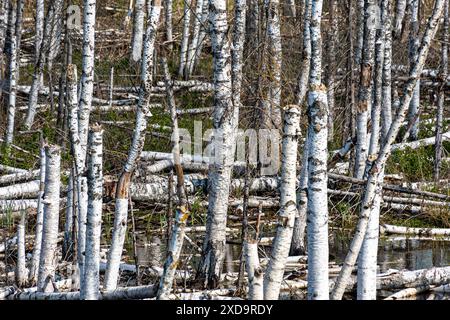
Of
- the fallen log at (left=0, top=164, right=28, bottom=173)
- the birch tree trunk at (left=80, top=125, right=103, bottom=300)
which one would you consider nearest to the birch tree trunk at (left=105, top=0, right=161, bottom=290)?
the birch tree trunk at (left=80, top=125, right=103, bottom=300)

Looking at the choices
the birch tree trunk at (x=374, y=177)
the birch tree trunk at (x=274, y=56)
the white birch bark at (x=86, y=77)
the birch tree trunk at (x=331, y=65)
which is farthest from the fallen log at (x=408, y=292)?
the birch tree trunk at (x=331, y=65)

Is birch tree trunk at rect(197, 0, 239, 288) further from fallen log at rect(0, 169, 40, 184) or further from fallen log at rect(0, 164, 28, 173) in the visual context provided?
fallen log at rect(0, 164, 28, 173)

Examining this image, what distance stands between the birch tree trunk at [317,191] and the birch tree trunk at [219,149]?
2.91 metres

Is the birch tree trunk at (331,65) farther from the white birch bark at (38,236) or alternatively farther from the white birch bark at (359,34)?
the white birch bark at (38,236)

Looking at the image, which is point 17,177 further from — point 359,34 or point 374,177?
point 374,177

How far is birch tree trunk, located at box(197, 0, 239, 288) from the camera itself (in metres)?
8.87

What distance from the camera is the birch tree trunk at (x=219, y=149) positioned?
8.87 meters

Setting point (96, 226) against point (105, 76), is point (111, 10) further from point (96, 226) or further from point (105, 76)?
point (96, 226)

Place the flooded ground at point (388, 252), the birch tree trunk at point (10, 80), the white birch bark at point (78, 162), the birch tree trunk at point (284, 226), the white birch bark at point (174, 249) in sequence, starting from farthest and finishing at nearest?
the birch tree trunk at point (10, 80), the flooded ground at point (388, 252), the white birch bark at point (78, 162), the birch tree trunk at point (284, 226), the white birch bark at point (174, 249)

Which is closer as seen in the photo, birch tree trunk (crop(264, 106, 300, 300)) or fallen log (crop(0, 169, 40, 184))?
birch tree trunk (crop(264, 106, 300, 300))

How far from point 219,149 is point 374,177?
8.94 ft

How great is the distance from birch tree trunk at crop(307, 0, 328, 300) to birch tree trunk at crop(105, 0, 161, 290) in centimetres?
184

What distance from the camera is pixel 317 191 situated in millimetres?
5938

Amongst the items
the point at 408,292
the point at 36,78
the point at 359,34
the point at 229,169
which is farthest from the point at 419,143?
the point at 408,292
